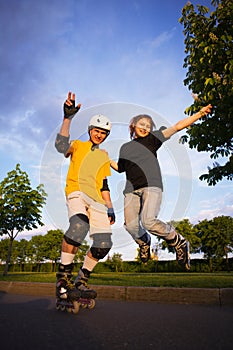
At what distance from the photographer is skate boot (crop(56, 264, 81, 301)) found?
3438 millimetres

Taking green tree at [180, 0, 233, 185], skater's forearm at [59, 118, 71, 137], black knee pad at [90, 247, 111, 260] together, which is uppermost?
green tree at [180, 0, 233, 185]

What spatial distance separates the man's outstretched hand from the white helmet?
0.32 m

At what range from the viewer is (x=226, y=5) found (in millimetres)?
7402

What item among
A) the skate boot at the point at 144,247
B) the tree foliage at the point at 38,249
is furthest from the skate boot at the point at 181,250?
the tree foliage at the point at 38,249

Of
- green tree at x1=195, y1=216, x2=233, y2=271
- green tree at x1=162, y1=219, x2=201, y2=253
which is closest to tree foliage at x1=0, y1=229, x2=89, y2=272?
A: green tree at x1=162, y1=219, x2=201, y2=253

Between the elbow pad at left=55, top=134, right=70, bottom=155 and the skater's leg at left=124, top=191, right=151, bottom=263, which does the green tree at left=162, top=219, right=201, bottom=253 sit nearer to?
the skater's leg at left=124, top=191, right=151, bottom=263

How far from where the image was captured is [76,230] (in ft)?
12.1

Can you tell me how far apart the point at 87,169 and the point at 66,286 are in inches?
56.9

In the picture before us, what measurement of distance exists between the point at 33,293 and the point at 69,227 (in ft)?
10.8

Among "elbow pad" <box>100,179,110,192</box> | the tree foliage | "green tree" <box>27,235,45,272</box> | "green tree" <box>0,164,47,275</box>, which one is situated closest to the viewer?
"elbow pad" <box>100,179,110,192</box>

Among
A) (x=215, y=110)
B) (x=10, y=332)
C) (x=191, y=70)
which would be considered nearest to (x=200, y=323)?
(x=10, y=332)

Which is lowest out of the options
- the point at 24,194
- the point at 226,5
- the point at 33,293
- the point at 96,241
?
the point at 33,293

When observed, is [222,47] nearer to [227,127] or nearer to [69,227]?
[227,127]

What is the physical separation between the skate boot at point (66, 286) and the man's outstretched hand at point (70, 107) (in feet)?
6.20
